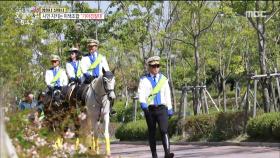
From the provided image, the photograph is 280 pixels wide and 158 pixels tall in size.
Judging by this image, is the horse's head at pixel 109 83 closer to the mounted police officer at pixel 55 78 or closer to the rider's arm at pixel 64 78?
the mounted police officer at pixel 55 78

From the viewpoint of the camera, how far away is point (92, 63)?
1401 cm

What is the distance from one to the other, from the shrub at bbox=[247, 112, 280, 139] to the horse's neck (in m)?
5.46

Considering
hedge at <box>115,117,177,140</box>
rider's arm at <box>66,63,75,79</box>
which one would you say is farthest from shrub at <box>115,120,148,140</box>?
rider's arm at <box>66,63,75,79</box>

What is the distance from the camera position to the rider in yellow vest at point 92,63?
14.0m

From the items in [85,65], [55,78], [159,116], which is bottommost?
[159,116]

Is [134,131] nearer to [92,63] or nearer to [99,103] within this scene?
[92,63]

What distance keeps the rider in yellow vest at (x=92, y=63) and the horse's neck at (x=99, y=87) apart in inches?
14.3

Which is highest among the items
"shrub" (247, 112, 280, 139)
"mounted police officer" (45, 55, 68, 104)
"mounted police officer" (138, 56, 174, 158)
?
"mounted police officer" (45, 55, 68, 104)

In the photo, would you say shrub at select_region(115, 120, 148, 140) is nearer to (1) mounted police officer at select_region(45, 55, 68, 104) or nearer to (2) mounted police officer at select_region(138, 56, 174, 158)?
(1) mounted police officer at select_region(45, 55, 68, 104)

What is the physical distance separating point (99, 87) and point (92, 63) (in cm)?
66

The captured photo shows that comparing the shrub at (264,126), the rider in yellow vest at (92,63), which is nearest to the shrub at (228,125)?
the shrub at (264,126)

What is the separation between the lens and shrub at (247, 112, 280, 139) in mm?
17312

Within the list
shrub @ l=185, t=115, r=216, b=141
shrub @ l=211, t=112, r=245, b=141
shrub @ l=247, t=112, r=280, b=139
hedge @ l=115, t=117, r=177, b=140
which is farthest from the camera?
hedge @ l=115, t=117, r=177, b=140

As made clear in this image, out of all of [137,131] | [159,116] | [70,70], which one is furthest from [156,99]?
[137,131]
